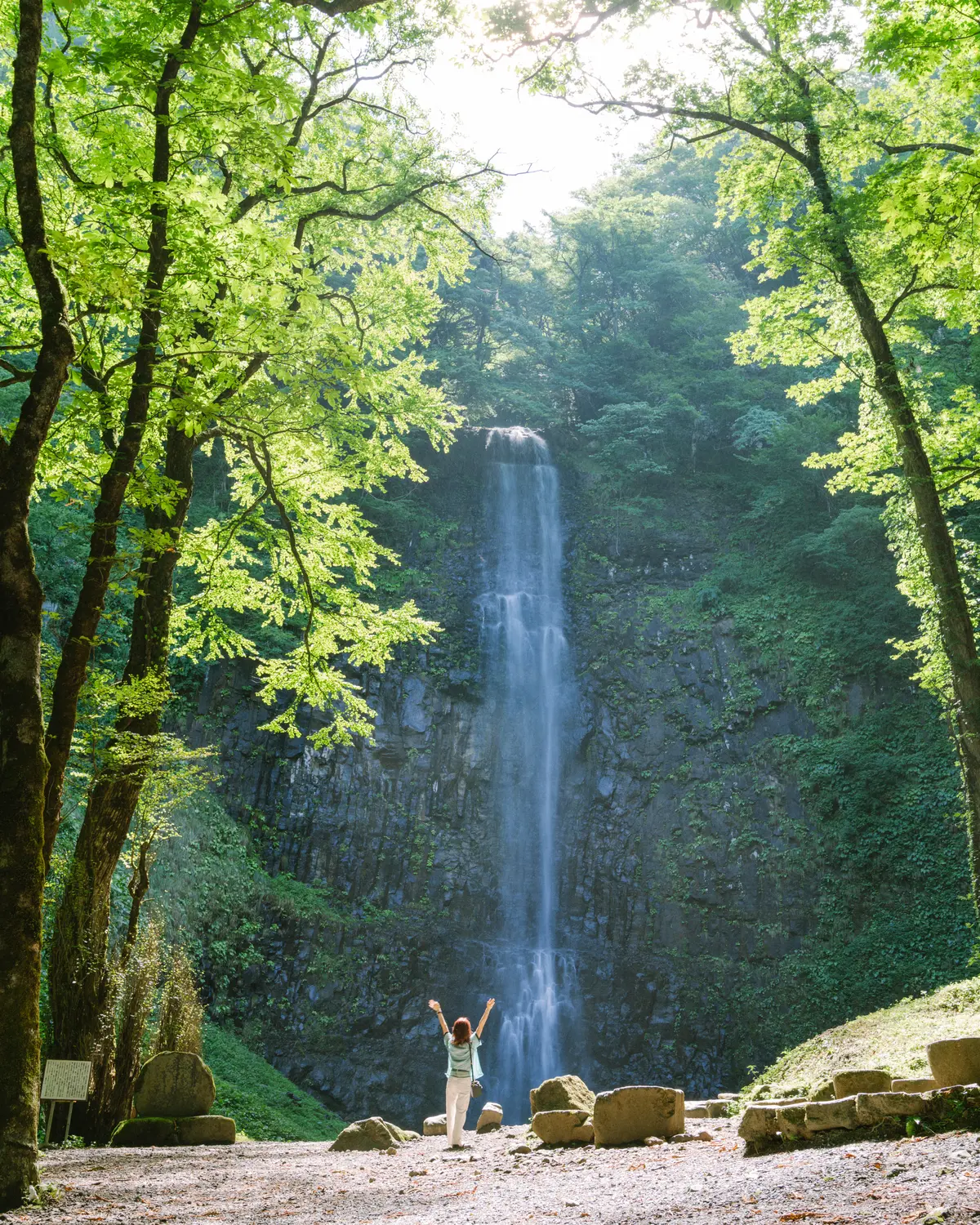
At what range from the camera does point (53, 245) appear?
4500mm

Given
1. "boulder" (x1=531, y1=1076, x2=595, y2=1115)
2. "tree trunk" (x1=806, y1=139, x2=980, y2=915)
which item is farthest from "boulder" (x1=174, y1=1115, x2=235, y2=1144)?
"tree trunk" (x1=806, y1=139, x2=980, y2=915)

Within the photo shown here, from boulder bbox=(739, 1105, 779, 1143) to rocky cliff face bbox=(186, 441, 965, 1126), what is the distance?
12249mm

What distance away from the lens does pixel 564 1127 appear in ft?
19.5

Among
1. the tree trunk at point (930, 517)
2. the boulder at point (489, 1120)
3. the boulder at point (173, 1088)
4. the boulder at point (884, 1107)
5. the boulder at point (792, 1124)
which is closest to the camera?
the boulder at point (884, 1107)

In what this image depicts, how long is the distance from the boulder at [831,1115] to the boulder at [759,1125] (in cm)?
21

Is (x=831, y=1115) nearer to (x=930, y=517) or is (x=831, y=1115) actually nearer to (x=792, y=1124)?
(x=792, y=1124)

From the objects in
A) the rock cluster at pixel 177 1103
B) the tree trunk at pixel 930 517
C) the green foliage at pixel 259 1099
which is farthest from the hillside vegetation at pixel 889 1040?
the green foliage at pixel 259 1099

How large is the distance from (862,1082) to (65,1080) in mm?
5720

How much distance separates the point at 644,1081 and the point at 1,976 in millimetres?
15023

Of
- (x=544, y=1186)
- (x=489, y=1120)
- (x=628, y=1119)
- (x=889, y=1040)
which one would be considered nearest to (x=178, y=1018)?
(x=489, y=1120)

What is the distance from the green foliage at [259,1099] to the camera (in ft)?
35.9

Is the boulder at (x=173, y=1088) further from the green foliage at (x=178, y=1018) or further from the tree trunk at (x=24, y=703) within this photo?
the tree trunk at (x=24, y=703)

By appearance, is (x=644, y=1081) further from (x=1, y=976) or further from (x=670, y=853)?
(x=1, y=976)

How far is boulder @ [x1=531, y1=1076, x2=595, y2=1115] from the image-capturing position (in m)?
6.92
